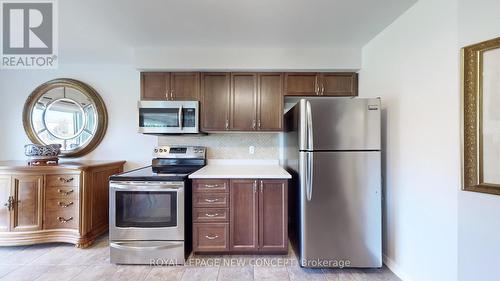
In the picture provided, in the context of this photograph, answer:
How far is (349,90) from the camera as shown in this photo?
9.30 ft

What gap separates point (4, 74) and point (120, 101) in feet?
5.37

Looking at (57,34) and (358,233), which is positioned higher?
(57,34)

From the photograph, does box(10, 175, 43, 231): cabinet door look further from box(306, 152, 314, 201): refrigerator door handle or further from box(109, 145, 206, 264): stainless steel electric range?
box(306, 152, 314, 201): refrigerator door handle

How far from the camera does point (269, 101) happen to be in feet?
9.28

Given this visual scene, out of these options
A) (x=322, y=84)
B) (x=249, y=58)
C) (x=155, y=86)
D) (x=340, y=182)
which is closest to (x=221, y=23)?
(x=249, y=58)

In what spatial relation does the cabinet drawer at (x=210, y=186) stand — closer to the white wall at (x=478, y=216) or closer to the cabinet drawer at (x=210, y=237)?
the cabinet drawer at (x=210, y=237)

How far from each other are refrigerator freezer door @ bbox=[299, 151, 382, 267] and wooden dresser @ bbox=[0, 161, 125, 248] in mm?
2425

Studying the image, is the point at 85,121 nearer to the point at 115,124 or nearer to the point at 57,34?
the point at 115,124

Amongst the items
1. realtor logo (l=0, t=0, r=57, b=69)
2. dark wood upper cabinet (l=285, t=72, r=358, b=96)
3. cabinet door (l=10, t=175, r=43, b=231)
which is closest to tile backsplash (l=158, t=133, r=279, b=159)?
dark wood upper cabinet (l=285, t=72, r=358, b=96)

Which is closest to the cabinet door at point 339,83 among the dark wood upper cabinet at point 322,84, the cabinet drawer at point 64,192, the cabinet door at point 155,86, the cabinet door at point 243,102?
the dark wood upper cabinet at point 322,84

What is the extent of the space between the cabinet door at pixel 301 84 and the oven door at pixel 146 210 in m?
1.72

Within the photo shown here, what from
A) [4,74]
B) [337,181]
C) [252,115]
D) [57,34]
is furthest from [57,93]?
[337,181]

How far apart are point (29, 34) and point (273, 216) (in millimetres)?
3073

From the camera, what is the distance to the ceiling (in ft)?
6.09
